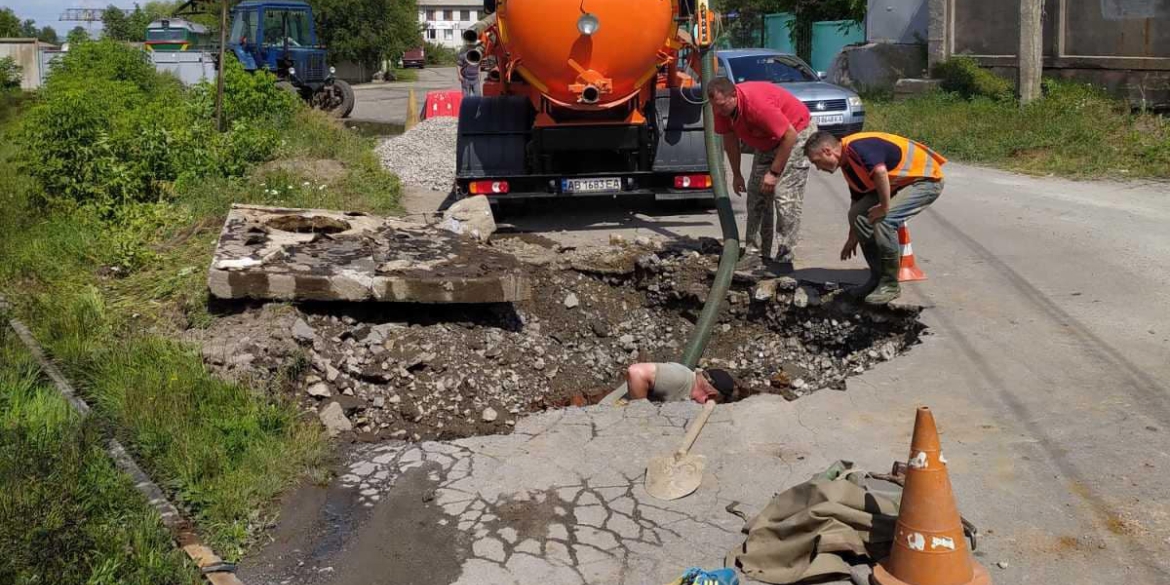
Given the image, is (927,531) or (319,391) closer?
(927,531)

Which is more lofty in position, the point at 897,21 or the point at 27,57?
the point at 27,57

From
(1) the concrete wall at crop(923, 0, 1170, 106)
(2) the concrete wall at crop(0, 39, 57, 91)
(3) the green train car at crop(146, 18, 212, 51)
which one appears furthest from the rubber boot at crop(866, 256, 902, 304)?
(2) the concrete wall at crop(0, 39, 57, 91)

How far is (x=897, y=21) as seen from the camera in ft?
72.8

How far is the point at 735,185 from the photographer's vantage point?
27.8 feet

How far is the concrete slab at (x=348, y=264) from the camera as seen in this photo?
22.6ft

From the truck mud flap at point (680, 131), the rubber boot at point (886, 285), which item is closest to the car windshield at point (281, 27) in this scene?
the truck mud flap at point (680, 131)

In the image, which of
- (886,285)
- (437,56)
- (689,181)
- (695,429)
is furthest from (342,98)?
(437,56)

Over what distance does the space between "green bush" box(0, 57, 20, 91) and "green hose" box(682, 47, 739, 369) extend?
1039 inches

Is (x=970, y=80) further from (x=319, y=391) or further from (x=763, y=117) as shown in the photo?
(x=319, y=391)

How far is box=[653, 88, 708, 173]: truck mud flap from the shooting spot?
32.9ft

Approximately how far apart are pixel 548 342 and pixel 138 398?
282 centimetres

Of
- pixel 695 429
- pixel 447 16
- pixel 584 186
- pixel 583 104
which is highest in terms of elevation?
pixel 447 16

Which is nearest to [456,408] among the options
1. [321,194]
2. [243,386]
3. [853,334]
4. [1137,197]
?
[243,386]

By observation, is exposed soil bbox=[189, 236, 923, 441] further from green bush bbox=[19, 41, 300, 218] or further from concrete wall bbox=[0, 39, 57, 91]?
concrete wall bbox=[0, 39, 57, 91]
